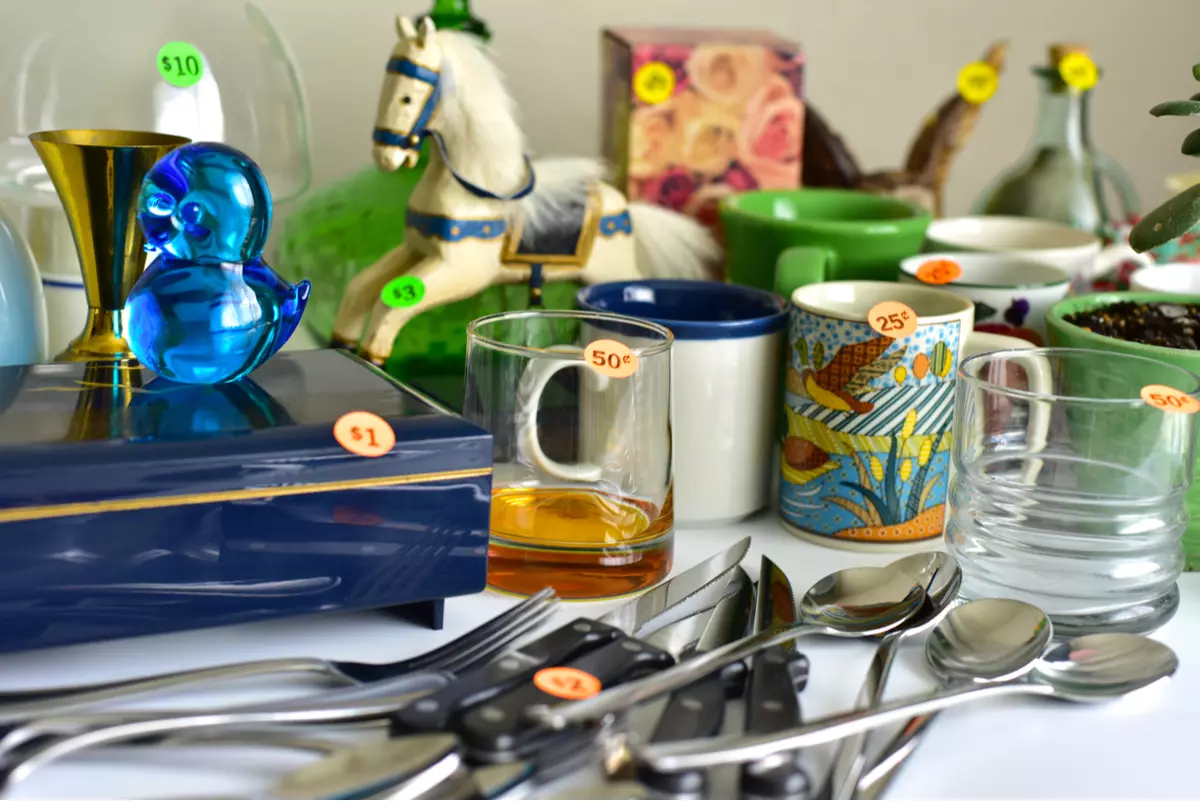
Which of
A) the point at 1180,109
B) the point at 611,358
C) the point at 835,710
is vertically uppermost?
the point at 1180,109

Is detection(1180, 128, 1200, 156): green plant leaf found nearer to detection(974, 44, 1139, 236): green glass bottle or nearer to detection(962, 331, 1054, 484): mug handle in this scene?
detection(962, 331, 1054, 484): mug handle

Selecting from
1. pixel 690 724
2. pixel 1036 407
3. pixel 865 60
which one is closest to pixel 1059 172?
pixel 865 60

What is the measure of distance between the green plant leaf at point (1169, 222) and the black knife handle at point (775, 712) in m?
0.23

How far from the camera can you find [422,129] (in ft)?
2.11

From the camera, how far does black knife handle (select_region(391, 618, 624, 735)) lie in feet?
1.25

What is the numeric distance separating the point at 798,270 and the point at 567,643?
294mm

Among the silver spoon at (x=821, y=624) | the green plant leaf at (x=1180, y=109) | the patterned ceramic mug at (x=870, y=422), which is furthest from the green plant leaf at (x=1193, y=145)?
the silver spoon at (x=821, y=624)

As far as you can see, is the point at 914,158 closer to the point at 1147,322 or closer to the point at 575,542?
the point at 1147,322

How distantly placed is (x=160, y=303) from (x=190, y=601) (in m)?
0.12

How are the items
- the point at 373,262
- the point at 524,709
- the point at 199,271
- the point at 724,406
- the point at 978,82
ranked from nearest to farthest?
the point at 524,709
the point at 199,271
the point at 724,406
the point at 373,262
the point at 978,82

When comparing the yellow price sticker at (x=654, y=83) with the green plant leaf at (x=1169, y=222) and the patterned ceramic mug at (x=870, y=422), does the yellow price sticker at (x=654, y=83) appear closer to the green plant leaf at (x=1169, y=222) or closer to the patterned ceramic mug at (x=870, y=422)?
the patterned ceramic mug at (x=870, y=422)

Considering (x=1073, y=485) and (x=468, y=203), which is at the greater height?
(x=468, y=203)

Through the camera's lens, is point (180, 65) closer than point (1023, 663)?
No

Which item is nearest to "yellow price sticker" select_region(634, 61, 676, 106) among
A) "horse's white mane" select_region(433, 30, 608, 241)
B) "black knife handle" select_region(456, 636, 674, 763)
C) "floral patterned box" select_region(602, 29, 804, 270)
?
"floral patterned box" select_region(602, 29, 804, 270)
